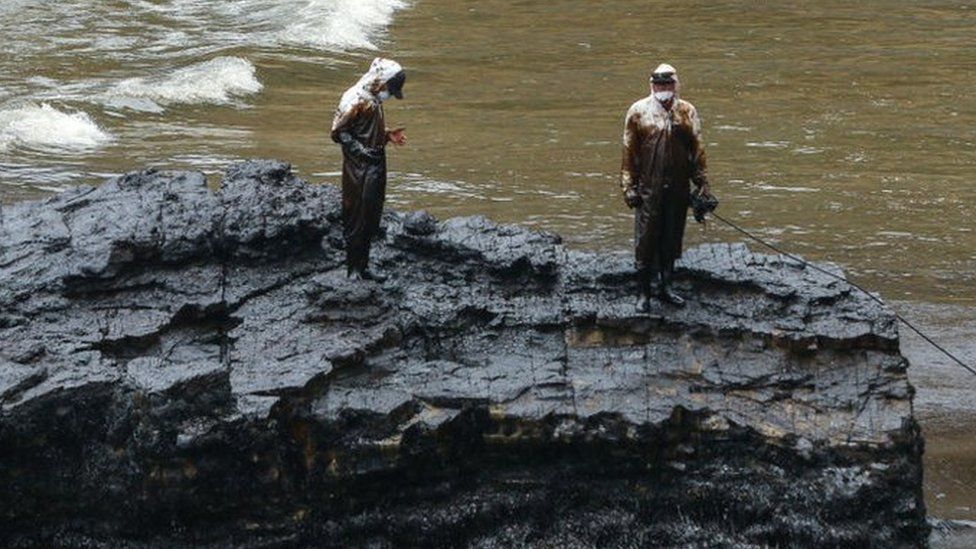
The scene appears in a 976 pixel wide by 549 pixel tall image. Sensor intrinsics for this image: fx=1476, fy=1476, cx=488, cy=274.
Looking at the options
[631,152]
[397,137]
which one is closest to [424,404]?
[397,137]

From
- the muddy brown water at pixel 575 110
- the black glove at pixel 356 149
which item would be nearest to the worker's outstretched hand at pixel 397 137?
the black glove at pixel 356 149

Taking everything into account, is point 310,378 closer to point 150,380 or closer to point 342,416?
point 342,416

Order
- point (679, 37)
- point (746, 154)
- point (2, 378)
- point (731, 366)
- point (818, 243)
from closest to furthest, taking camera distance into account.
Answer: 1. point (2, 378)
2. point (731, 366)
3. point (818, 243)
4. point (746, 154)
5. point (679, 37)

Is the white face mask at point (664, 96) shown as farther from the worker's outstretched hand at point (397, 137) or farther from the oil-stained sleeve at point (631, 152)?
the worker's outstretched hand at point (397, 137)

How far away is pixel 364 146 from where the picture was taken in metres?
9.40

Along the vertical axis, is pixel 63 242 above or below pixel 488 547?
above

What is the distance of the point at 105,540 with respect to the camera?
28.8 feet

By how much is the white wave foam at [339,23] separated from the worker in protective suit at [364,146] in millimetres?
16394

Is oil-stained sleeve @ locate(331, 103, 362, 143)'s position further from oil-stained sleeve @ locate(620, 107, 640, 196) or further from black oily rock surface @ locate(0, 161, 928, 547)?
oil-stained sleeve @ locate(620, 107, 640, 196)

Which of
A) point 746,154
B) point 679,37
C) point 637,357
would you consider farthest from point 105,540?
point 679,37

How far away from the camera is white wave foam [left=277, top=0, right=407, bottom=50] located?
26.0 meters

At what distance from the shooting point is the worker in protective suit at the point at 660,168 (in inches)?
361

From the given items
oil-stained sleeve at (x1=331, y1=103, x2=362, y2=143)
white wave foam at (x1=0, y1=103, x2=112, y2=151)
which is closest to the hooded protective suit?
oil-stained sleeve at (x1=331, y1=103, x2=362, y2=143)

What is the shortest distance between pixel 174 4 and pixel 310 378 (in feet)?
76.5
